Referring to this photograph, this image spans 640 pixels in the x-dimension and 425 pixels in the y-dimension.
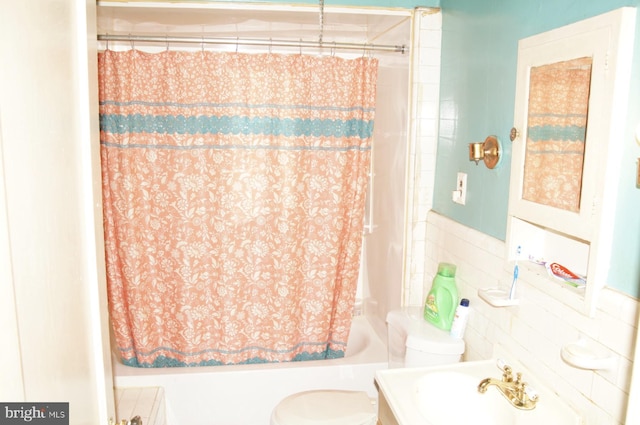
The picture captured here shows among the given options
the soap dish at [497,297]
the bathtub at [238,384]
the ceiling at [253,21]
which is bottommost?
the bathtub at [238,384]

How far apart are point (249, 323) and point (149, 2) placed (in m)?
1.73

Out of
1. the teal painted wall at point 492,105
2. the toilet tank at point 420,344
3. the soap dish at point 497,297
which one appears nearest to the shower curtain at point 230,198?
the teal painted wall at point 492,105

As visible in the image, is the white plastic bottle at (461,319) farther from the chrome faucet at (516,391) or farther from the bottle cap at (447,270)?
the chrome faucet at (516,391)

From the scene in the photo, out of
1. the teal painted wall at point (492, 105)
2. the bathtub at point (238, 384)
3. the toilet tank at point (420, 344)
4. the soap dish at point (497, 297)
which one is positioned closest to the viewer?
the teal painted wall at point (492, 105)

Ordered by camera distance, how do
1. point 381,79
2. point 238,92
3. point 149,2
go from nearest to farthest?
point 149,2 < point 238,92 < point 381,79

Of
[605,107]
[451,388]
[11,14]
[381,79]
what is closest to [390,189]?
[381,79]

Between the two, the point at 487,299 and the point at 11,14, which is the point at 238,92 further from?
the point at 11,14

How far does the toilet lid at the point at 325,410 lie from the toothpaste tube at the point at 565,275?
3.46 ft

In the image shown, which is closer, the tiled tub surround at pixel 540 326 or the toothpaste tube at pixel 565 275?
the tiled tub surround at pixel 540 326

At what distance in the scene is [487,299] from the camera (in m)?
1.68

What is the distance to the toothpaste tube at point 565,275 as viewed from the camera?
1404mm

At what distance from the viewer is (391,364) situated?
227 cm

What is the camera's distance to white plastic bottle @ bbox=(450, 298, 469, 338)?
199cm

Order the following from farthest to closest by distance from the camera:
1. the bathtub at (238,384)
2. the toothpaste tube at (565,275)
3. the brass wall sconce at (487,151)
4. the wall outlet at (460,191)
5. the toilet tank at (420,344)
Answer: the bathtub at (238,384), the wall outlet at (460,191), the toilet tank at (420,344), the brass wall sconce at (487,151), the toothpaste tube at (565,275)
